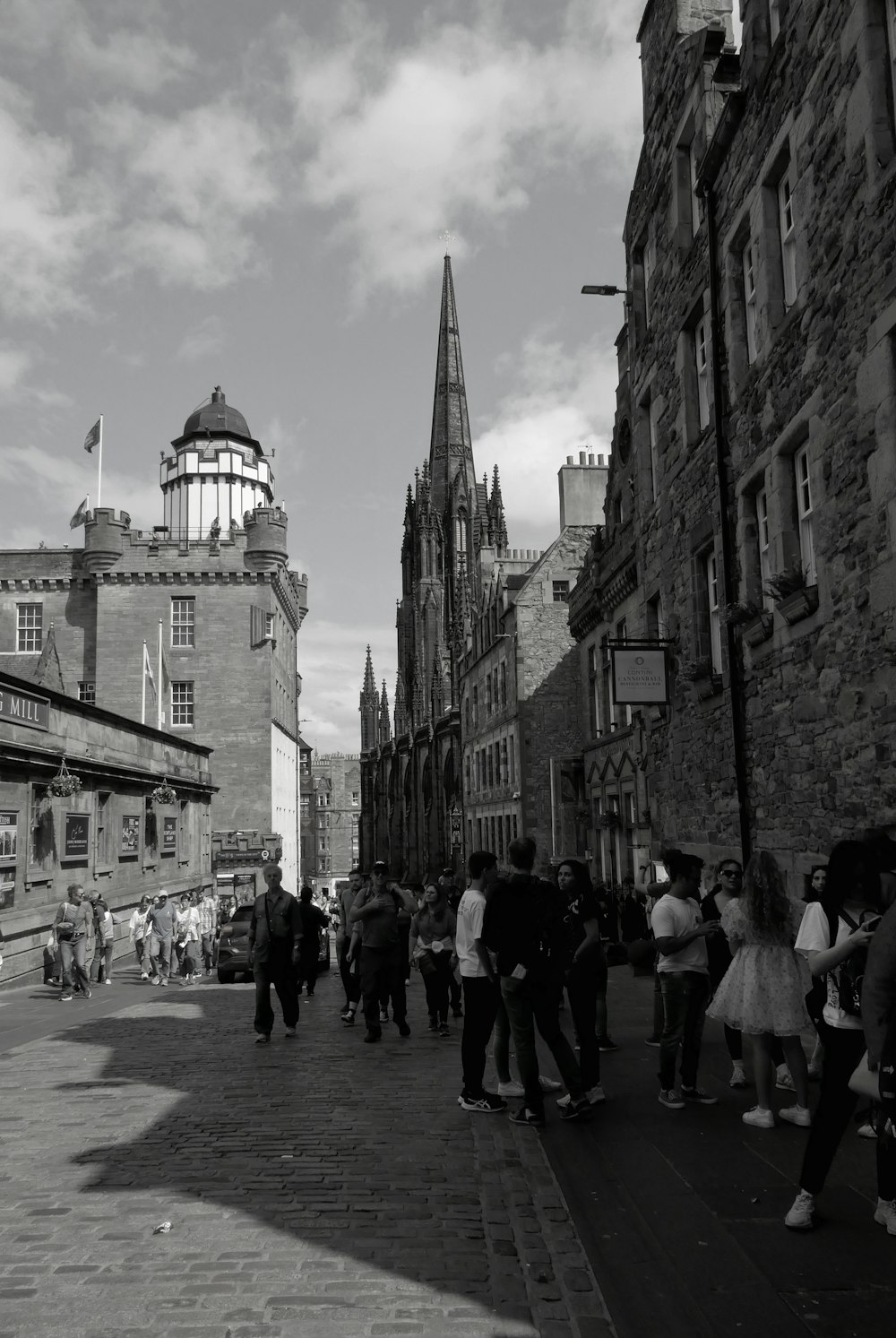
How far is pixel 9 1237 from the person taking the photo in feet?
16.4

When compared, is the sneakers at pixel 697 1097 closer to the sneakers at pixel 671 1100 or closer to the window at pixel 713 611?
the sneakers at pixel 671 1100

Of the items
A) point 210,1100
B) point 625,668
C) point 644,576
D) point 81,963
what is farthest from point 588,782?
point 210,1100

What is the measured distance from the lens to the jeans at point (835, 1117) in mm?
4754

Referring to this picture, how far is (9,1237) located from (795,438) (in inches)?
373

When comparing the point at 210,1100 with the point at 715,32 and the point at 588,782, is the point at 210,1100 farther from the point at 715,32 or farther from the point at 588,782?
the point at 588,782

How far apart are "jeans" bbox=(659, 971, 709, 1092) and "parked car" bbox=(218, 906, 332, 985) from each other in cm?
1186

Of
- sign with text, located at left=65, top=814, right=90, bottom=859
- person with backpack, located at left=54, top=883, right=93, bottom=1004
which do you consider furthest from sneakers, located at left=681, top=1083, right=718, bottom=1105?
sign with text, located at left=65, top=814, right=90, bottom=859

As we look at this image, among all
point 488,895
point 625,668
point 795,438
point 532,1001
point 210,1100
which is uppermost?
point 795,438

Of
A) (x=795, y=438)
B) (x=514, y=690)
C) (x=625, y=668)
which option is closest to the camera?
(x=795, y=438)

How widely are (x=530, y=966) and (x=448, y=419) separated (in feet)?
334

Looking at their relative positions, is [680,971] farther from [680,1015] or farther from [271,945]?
[271,945]

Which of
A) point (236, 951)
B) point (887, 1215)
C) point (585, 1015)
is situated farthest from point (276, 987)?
point (236, 951)

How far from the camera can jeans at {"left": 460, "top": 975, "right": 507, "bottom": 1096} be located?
764 centimetres

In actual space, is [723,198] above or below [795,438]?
above
